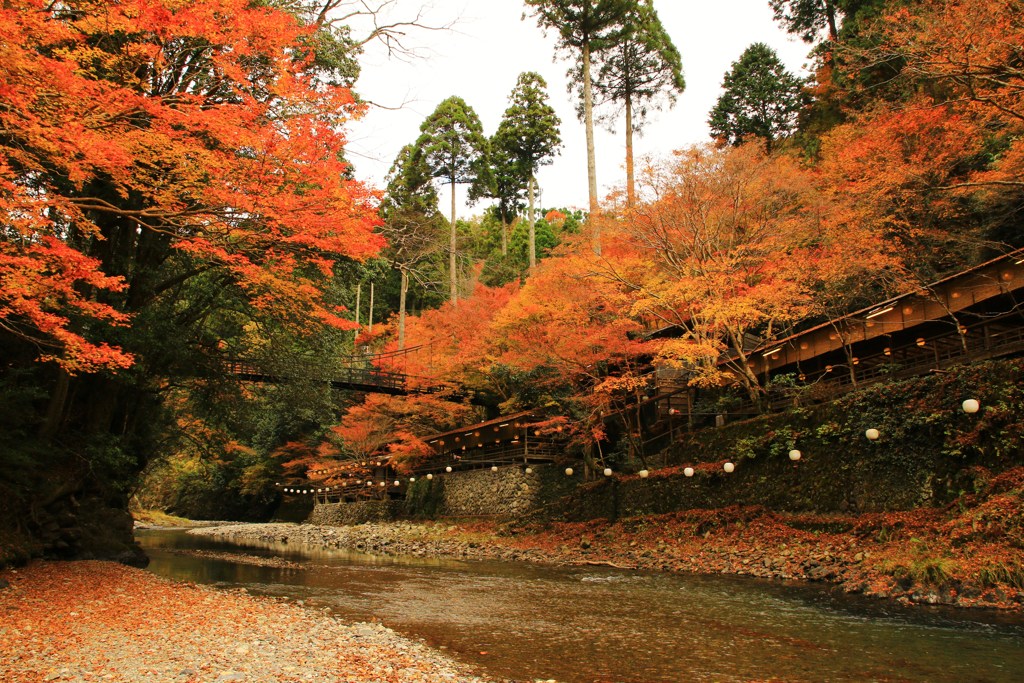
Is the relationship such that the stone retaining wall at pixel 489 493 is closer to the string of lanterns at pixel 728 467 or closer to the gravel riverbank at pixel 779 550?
the string of lanterns at pixel 728 467

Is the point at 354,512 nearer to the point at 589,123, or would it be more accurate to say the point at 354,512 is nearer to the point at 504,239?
the point at 504,239

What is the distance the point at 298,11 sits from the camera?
452 inches

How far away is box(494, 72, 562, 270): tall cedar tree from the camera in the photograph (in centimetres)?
3281

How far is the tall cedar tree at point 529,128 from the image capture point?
108 feet

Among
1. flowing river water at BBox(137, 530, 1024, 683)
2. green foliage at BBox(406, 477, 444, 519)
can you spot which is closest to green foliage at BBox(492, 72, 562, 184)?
green foliage at BBox(406, 477, 444, 519)

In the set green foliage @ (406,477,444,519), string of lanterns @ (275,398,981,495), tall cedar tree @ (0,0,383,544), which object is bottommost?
green foliage @ (406,477,444,519)

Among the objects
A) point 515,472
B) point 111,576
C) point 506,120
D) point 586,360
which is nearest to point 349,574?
point 111,576

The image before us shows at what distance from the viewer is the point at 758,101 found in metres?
28.6

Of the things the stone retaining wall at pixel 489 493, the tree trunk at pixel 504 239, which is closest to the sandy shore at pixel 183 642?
the stone retaining wall at pixel 489 493

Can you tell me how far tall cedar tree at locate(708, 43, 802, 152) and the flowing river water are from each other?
2324 centimetres

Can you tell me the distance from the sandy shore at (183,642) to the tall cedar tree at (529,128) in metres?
26.7

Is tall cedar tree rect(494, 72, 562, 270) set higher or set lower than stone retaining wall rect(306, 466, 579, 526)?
higher

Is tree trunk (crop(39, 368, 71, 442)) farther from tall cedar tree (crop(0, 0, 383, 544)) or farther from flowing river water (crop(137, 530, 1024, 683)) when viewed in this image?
flowing river water (crop(137, 530, 1024, 683))

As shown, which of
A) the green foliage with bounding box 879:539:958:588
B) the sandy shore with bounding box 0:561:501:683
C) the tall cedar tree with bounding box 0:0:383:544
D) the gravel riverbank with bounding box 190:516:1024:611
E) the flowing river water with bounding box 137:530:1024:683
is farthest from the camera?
the green foliage with bounding box 879:539:958:588
